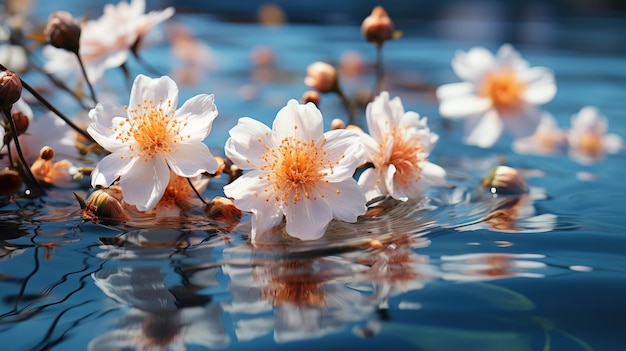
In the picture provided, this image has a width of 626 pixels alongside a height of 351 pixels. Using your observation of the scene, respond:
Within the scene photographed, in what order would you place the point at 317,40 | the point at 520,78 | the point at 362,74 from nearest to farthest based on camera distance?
1. the point at 520,78
2. the point at 362,74
3. the point at 317,40

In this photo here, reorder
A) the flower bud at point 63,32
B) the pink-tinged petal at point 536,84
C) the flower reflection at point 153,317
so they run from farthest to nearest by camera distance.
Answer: the pink-tinged petal at point 536,84 → the flower bud at point 63,32 → the flower reflection at point 153,317

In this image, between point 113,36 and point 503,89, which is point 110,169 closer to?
point 113,36

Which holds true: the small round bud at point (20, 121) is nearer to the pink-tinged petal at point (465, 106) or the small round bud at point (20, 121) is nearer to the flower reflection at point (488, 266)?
the flower reflection at point (488, 266)

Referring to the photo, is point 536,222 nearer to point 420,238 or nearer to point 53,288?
point 420,238

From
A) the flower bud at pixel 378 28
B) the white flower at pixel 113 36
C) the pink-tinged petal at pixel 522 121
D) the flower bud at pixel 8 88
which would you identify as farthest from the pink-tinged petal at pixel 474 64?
the flower bud at pixel 8 88

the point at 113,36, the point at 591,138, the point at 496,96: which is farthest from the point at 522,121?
the point at 113,36

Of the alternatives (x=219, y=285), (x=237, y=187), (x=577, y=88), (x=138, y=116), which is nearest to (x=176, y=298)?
(x=219, y=285)

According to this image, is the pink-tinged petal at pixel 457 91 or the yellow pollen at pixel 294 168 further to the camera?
the pink-tinged petal at pixel 457 91
